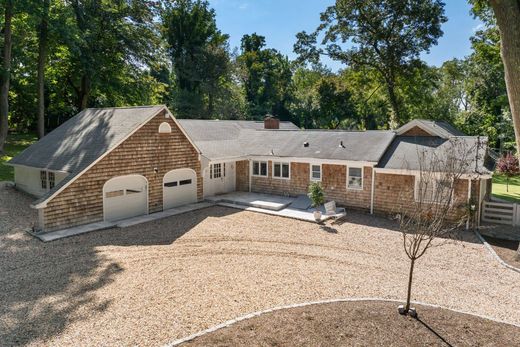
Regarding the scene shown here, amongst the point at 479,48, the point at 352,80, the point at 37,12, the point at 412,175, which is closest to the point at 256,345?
the point at 412,175

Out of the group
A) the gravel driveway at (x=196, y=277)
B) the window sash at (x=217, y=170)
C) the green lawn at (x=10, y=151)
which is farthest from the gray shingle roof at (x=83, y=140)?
the window sash at (x=217, y=170)

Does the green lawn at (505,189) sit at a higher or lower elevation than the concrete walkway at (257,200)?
lower

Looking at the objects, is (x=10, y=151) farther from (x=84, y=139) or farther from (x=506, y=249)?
(x=506, y=249)

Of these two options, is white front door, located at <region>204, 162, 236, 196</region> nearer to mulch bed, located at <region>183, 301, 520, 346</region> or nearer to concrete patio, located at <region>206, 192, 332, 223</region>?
concrete patio, located at <region>206, 192, 332, 223</region>

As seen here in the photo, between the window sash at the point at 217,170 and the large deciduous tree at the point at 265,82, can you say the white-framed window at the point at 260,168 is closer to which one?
the window sash at the point at 217,170

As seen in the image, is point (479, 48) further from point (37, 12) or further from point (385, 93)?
point (37, 12)

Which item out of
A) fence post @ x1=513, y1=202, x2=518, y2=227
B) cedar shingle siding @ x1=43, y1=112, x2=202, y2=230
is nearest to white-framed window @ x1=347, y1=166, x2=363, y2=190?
fence post @ x1=513, y1=202, x2=518, y2=227

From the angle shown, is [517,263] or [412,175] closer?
[517,263]
